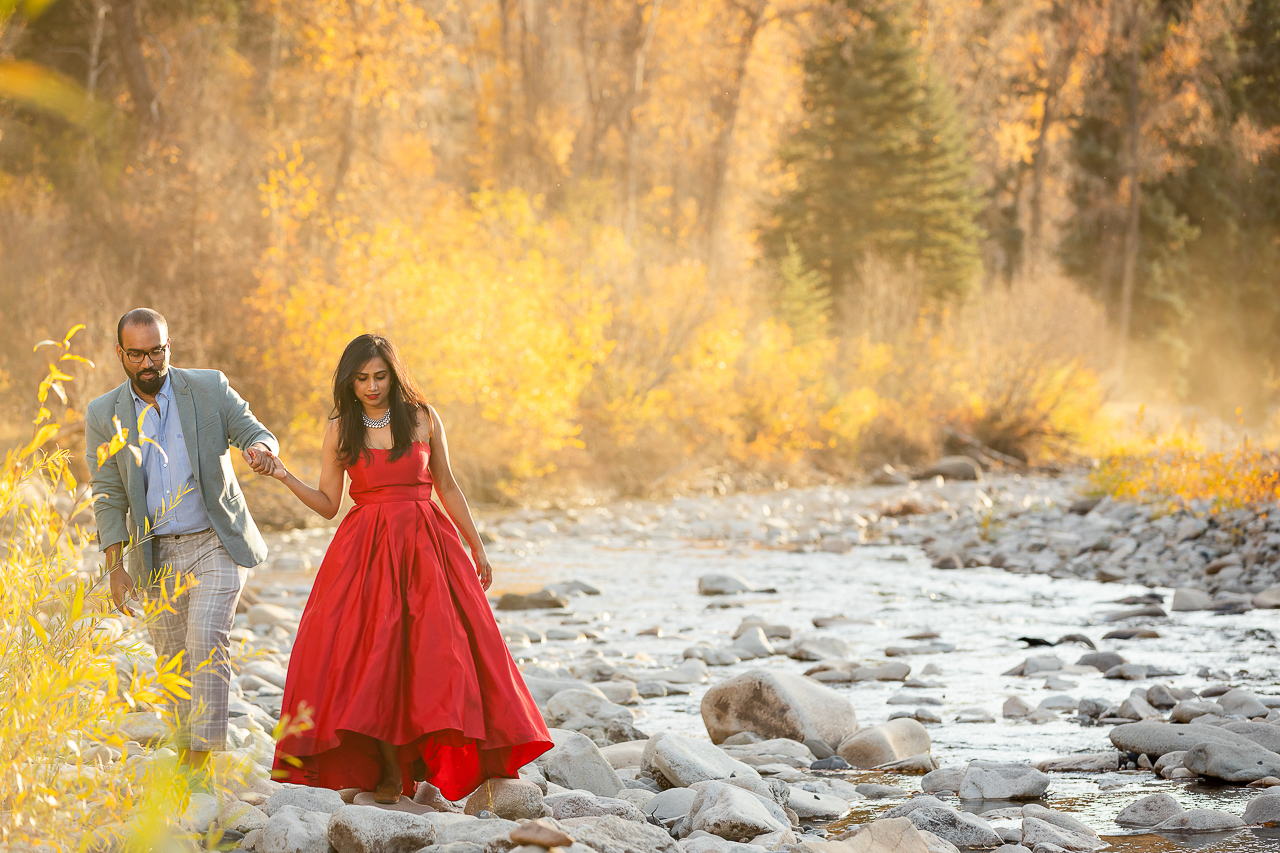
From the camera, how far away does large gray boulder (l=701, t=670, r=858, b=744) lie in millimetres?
6027

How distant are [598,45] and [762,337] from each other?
937 cm

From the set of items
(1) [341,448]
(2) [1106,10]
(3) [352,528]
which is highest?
(2) [1106,10]

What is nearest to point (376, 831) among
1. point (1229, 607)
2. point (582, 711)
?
point (582, 711)

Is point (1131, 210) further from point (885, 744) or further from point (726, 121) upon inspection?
point (885, 744)

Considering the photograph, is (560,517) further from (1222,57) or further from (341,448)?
(1222,57)

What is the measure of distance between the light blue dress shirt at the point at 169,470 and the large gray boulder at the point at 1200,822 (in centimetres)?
374

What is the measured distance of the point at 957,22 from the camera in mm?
35188

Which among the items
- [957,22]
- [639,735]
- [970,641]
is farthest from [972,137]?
[639,735]

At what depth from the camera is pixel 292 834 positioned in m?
3.63

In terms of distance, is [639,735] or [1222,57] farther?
[1222,57]

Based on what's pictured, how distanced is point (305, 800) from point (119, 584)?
3.35 feet

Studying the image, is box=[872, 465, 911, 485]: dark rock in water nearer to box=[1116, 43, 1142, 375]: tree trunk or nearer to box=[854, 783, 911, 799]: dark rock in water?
box=[1116, 43, 1142, 375]: tree trunk

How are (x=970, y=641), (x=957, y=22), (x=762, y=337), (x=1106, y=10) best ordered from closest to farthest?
(x=970, y=641)
(x=762, y=337)
(x=1106, y=10)
(x=957, y=22)

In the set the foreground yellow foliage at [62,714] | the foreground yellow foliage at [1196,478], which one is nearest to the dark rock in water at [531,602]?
the foreground yellow foliage at [1196,478]
